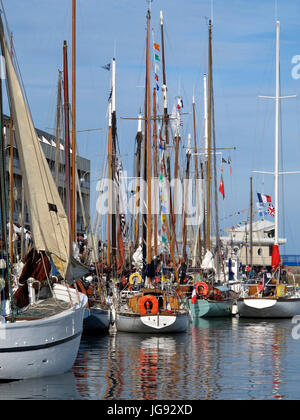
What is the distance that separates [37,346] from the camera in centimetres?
2147

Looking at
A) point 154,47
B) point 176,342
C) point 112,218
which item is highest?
point 154,47

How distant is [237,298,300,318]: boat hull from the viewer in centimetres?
4716

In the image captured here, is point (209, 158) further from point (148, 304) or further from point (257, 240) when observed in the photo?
point (257, 240)

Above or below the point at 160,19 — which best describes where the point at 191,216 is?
below

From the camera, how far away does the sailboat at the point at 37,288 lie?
69.6ft

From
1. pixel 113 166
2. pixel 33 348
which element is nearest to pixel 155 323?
pixel 113 166

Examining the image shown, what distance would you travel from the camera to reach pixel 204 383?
23438 mm

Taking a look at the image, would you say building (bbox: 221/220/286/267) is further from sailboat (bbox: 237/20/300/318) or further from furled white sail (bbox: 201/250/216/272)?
sailboat (bbox: 237/20/300/318)

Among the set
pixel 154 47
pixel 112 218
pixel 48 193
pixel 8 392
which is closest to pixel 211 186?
pixel 112 218

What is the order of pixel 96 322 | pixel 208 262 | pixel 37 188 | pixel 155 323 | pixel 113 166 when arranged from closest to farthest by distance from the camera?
pixel 37 188 < pixel 155 323 < pixel 96 322 < pixel 113 166 < pixel 208 262

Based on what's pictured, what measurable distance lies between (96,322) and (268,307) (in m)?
13.3

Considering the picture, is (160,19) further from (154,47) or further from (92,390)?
(92,390)

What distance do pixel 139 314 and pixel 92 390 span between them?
574 inches
